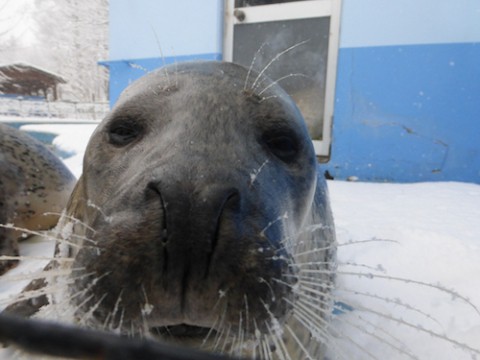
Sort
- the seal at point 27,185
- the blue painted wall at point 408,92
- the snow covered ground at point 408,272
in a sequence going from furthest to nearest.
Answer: the blue painted wall at point 408,92, the seal at point 27,185, the snow covered ground at point 408,272

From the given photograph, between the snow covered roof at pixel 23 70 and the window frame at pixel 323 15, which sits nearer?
the window frame at pixel 323 15

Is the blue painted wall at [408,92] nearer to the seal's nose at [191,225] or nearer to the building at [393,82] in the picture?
the building at [393,82]

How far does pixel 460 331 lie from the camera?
190 centimetres

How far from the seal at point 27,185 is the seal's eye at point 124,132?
218 centimetres

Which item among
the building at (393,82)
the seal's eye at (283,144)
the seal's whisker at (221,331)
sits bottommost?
the seal's whisker at (221,331)

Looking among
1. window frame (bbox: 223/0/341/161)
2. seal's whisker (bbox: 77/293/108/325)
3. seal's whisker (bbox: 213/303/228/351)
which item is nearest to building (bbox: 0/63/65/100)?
window frame (bbox: 223/0/341/161)

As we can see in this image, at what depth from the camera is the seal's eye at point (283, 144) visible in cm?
139

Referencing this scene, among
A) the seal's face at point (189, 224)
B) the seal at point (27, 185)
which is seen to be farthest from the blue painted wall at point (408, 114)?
the seal's face at point (189, 224)

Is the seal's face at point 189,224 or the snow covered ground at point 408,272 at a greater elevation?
the seal's face at point 189,224

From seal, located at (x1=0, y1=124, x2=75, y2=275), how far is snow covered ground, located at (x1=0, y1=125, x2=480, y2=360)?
36 cm

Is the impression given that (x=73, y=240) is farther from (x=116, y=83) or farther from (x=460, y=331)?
(x=116, y=83)

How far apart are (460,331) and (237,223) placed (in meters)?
1.47

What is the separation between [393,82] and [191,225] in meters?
5.64

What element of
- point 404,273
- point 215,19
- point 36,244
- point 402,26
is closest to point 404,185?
point 402,26
